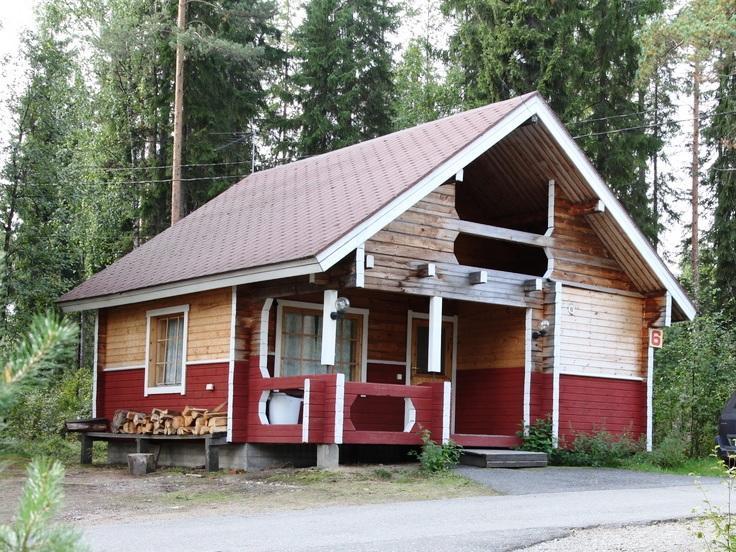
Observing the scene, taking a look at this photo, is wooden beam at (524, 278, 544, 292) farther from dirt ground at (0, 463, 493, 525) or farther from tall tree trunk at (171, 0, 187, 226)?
tall tree trunk at (171, 0, 187, 226)

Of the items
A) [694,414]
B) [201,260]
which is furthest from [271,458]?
[694,414]

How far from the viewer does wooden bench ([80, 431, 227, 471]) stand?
603 inches

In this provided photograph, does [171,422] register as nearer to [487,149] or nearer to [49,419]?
[487,149]

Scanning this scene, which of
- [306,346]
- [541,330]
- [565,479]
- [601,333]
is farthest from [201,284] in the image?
[601,333]

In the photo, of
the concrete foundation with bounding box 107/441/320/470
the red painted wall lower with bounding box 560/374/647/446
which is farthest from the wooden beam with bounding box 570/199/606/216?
the concrete foundation with bounding box 107/441/320/470

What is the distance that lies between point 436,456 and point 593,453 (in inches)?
129

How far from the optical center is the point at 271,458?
15.5 m

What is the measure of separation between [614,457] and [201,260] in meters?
7.15

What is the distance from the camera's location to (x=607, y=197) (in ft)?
54.6

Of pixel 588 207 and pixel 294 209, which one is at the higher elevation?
pixel 588 207

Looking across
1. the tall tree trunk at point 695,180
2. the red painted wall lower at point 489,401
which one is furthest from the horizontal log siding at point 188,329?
the tall tree trunk at point 695,180

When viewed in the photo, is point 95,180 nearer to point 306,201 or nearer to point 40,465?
point 306,201

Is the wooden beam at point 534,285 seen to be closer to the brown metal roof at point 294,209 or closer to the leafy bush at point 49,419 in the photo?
the brown metal roof at point 294,209

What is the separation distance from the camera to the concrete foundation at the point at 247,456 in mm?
15297
